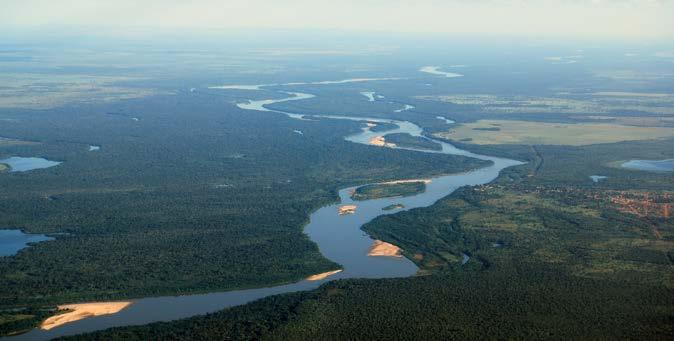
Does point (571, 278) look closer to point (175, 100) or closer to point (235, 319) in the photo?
point (235, 319)

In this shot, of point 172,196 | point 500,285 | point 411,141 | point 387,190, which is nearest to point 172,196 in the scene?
point 172,196

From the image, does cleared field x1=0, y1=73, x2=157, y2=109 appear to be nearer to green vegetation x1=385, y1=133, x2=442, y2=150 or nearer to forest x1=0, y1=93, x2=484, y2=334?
forest x1=0, y1=93, x2=484, y2=334

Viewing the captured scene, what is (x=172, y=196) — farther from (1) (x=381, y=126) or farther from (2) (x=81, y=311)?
(1) (x=381, y=126)

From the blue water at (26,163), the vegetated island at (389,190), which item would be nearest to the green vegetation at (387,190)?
the vegetated island at (389,190)

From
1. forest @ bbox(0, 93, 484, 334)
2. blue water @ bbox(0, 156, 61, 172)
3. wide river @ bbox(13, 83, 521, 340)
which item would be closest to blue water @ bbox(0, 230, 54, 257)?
forest @ bbox(0, 93, 484, 334)

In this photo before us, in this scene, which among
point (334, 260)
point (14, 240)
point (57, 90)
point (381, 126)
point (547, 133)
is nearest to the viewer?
point (334, 260)

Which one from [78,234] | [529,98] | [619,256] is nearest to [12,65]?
[529,98]

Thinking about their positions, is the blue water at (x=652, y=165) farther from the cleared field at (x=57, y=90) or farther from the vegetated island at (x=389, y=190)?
the cleared field at (x=57, y=90)
